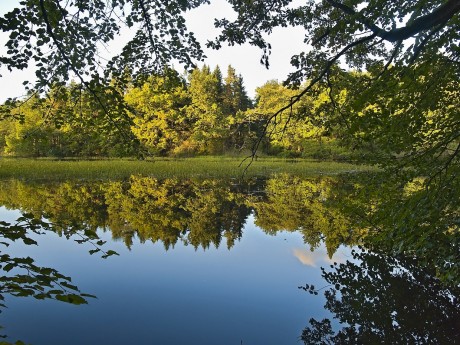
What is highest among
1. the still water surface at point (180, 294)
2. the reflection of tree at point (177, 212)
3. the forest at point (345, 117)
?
the forest at point (345, 117)

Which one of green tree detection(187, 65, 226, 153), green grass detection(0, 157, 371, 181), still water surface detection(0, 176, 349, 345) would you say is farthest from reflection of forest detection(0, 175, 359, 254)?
green tree detection(187, 65, 226, 153)

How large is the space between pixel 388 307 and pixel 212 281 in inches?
146

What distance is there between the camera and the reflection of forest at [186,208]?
1209cm

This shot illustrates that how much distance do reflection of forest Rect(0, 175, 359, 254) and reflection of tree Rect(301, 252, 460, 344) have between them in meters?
1.87

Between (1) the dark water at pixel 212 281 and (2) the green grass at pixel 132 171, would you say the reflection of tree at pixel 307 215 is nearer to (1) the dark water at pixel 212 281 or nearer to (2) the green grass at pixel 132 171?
(1) the dark water at pixel 212 281

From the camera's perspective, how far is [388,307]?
6.62 metres

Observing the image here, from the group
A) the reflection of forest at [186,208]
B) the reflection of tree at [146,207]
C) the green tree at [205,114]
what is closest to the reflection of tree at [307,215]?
the reflection of forest at [186,208]

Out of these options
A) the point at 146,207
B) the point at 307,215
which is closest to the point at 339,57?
the point at 307,215

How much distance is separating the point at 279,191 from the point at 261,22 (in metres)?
15.2

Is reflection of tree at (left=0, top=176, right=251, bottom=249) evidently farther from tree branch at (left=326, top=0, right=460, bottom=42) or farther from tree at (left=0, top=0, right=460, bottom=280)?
tree branch at (left=326, top=0, right=460, bottom=42)

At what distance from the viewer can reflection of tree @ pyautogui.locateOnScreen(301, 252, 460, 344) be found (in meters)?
5.73

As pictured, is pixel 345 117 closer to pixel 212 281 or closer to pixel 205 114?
pixel 212 281

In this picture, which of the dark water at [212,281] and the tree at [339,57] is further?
the dark water at [212,281]

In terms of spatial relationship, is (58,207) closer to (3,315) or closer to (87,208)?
(87,208)
